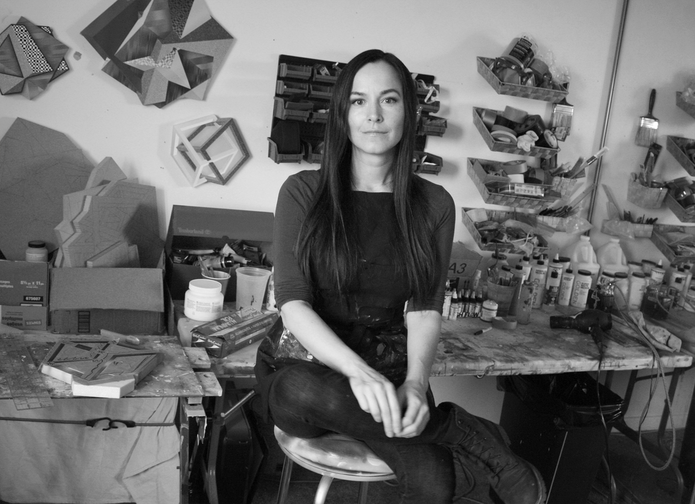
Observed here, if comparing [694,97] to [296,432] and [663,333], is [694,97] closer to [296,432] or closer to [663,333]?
[663,333]

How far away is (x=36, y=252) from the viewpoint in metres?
2.11

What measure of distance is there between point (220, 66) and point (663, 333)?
5.91ft

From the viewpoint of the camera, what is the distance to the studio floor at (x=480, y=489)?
2.40 metres

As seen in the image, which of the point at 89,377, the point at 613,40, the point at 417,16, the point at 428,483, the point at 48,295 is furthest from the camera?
the point at 613,40

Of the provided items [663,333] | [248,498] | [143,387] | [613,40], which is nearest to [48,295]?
[143,387]

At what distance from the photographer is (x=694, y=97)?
2.81m

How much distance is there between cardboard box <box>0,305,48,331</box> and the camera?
193 centimetres

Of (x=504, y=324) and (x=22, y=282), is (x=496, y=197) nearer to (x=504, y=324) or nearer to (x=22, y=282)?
(x=504, y=324)

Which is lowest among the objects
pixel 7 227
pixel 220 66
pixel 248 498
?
pixel 248 498

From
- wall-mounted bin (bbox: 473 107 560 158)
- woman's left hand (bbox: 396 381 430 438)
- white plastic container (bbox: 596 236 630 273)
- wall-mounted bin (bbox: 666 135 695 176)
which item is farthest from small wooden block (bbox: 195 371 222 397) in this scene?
wall-mounted bin (bbox: 666 135 695 176)

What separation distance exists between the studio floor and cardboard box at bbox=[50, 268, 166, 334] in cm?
64

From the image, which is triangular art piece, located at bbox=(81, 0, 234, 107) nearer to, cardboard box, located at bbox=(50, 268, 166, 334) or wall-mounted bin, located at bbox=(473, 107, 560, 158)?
cardboard box, located at bbox=(50, 268, 166, 334)

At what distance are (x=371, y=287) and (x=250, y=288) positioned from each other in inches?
25.5

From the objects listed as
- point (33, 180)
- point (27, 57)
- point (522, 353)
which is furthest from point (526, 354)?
point (27, 57)
